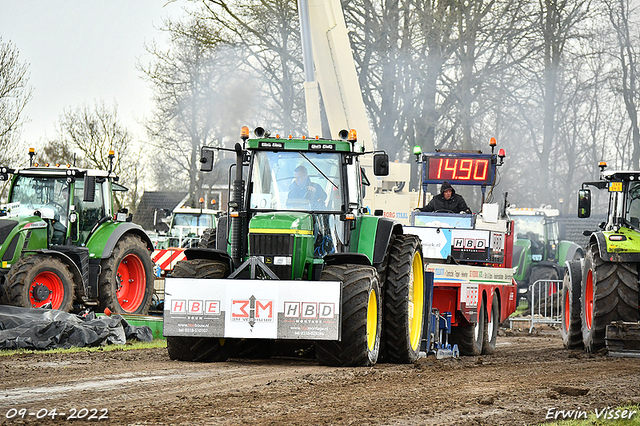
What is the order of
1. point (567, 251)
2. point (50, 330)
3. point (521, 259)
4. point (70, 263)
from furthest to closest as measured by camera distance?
point (567, 251), point (521, 259), point (70, 263), point (50, 330)

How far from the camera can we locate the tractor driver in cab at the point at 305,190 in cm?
958

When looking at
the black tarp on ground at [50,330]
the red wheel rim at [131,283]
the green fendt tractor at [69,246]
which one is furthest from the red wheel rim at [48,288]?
the red wheel rim at [131,283]

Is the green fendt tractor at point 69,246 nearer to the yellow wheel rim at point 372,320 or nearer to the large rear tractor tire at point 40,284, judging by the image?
the large rear tractor tire at point 40,284

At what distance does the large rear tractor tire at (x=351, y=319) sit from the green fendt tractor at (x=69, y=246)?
547 cm

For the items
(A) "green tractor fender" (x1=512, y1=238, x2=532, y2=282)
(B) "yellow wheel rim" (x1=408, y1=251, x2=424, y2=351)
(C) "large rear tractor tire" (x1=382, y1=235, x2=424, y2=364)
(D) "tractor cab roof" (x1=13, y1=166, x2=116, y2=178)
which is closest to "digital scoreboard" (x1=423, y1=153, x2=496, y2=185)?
(B) "yellow wheel rim" (x1=408, y1=251, x2=424, y2=351)

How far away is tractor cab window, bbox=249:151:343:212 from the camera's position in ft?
31.4

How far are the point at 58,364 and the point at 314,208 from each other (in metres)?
3.05

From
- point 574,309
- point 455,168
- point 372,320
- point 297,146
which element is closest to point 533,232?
point 455,168

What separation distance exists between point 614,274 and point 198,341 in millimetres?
5333

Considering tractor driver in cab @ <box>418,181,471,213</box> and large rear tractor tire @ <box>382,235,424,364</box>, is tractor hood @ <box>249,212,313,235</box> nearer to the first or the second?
large rear tractor tire @ <box>382,235,424,364</box>

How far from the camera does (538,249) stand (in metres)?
24.2

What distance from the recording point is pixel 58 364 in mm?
9016

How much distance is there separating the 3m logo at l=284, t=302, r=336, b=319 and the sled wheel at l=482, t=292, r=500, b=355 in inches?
211

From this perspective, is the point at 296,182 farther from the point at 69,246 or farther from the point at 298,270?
the point at 69,246
